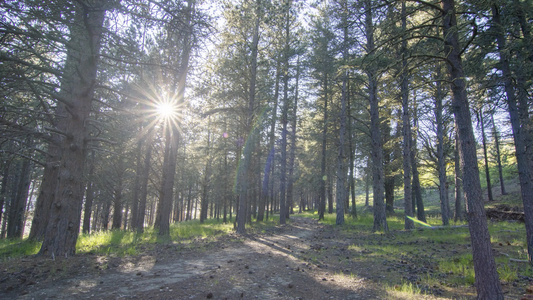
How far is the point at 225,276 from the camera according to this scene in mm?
6055

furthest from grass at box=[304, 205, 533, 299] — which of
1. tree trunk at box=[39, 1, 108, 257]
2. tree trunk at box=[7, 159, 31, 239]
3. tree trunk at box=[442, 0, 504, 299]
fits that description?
tree trunk at box=[7, 159, 31, 239]

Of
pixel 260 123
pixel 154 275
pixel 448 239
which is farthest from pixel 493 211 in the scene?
pixel 154 275

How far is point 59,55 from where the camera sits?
943 centimetres

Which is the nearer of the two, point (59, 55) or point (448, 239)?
point (59, 55)

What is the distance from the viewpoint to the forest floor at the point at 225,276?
4821mm

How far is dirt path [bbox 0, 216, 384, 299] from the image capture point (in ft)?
15.8

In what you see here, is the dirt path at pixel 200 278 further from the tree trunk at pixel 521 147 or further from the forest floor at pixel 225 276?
the tree trunk at pixel 521 147

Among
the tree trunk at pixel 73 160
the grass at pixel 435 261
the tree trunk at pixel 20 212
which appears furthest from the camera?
the tree trunk at pixel 20 212

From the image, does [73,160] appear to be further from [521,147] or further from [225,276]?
[521,147]

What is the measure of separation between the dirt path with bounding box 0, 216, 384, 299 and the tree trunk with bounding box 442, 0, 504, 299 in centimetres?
185

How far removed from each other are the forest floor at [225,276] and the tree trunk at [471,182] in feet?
1.89

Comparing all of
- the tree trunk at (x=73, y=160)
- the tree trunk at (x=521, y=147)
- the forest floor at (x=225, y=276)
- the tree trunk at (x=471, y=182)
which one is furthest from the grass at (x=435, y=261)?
the tree trunk at (x=73, y=160)

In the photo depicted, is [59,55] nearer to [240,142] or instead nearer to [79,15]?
[79,15]

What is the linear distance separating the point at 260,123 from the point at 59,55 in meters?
10.1
